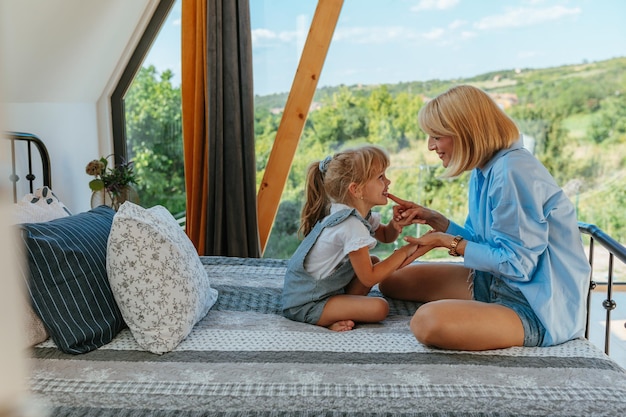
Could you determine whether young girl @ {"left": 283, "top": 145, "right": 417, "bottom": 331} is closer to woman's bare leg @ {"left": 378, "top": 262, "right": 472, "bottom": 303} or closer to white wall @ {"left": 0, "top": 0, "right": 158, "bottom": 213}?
woman's bare leg @ {"left": 378, "top": 262, "right": 472, "bottom": 303}

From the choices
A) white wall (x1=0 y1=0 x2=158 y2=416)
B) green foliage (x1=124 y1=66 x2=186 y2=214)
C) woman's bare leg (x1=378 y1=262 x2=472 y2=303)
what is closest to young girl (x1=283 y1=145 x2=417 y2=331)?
woman's bare leg (x1=378 y1=262 x2=472 y2=303)

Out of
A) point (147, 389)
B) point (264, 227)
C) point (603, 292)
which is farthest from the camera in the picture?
→ point (603, 292)

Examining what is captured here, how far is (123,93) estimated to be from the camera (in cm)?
384

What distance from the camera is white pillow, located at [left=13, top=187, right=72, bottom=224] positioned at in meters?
2.01

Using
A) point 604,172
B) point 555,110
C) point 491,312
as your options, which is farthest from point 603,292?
point 491,312

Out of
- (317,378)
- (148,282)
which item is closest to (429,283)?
(317,378)

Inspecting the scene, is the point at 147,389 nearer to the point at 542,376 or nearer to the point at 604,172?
the point at 542,376

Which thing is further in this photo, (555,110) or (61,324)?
(555,110)

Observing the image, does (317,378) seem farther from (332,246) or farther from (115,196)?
(115,196)

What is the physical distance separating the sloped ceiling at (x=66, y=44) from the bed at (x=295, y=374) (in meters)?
1.11

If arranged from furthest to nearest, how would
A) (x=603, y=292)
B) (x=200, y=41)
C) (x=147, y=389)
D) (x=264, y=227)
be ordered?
1. (x=603, y=292)
2. (x=264, y=227)
3. (x=200, y=41)
4. (x=147, y=389)

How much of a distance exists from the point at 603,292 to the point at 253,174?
2.19 meters

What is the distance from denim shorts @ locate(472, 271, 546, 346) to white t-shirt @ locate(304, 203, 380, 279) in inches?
15.0

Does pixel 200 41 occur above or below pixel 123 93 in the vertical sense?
above
